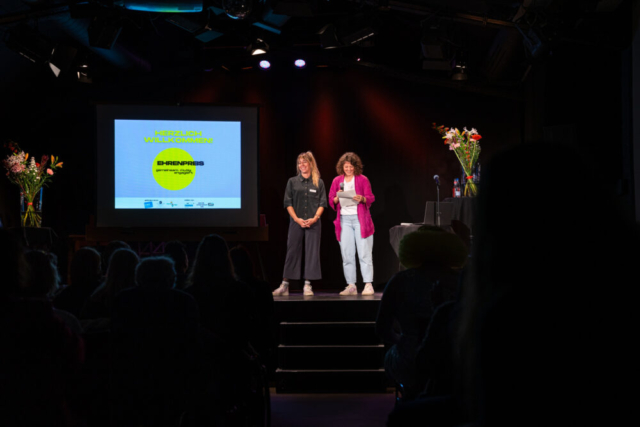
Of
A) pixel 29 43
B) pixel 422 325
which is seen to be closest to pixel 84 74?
pixel 29 43

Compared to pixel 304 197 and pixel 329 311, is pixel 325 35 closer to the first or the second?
pixel 304 197

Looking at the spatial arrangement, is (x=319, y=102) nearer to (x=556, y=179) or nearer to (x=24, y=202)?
(x=24, y=202)

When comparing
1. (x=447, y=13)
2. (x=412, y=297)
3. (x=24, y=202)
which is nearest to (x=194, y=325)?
(x=412, y=297)

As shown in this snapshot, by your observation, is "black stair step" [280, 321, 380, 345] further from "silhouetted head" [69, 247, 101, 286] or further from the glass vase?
the glass vase

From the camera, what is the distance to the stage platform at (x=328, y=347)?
5117 millimetres

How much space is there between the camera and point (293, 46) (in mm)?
7809

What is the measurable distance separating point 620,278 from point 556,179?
151mm

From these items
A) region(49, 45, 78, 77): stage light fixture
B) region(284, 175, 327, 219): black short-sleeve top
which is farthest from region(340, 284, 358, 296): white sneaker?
region(49, 45, 78, 77): stage light fixture

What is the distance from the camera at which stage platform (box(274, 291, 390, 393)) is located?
512 cm

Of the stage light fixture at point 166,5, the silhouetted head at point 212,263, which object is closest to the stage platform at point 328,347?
the silhouetted head at point 212,263

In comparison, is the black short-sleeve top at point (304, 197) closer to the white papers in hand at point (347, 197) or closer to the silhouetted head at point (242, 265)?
the white papers in hand at point (347, 197)

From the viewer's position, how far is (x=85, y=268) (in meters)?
2.87

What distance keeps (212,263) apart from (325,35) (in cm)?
416

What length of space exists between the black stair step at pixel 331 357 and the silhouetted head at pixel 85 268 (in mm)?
2683
